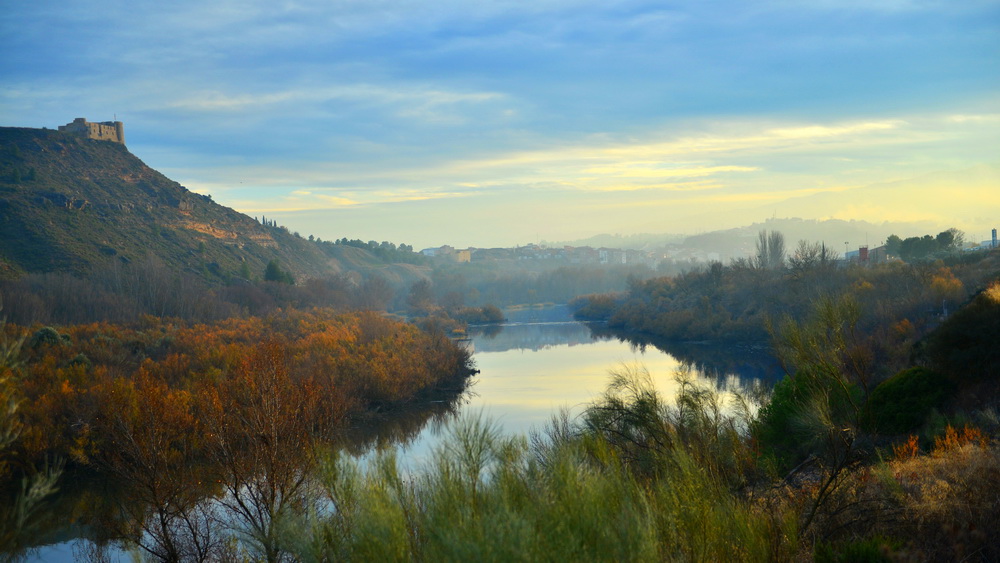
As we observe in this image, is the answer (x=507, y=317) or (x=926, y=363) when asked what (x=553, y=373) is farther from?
(x=507, y=317)

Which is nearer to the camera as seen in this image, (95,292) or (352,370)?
(352,370)

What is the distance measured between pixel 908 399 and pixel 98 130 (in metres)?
78.4

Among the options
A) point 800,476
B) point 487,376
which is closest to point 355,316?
point 487,376

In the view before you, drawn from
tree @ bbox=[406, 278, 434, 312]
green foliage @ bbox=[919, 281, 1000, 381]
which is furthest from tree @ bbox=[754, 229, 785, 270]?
green foliage @ bbox=[919, 281, 1000, 381]

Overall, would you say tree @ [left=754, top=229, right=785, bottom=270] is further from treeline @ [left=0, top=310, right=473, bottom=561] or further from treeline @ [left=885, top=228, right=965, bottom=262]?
treeline @ [left=0, top=310, right=473, bottom=561]

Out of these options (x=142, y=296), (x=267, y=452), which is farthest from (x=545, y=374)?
(x=267, y=452)

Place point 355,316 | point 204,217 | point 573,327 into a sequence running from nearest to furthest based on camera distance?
point 355,316
point 573,327
point 204,217

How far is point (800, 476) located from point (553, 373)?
2505 cm

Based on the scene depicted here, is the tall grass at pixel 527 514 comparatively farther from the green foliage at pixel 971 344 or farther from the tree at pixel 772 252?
the tree at pixel 772 252

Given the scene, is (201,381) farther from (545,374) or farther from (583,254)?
(583,254)

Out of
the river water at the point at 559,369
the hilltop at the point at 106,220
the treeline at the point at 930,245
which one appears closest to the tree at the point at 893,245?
the treeline at the point at 930,245

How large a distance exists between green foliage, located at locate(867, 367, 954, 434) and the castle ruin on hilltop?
75501 millimetres

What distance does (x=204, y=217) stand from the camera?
6844cm

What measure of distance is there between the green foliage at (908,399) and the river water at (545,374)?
4524mm
